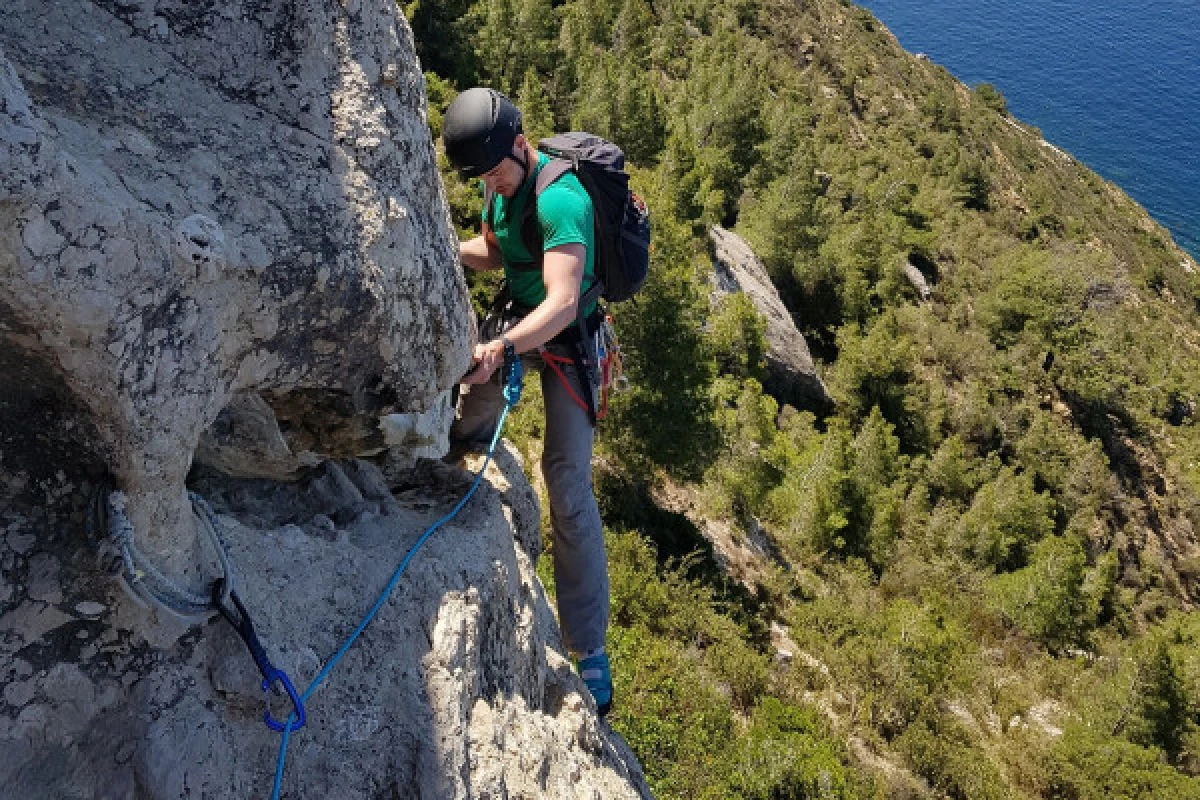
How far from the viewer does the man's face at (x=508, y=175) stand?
4.38 metres

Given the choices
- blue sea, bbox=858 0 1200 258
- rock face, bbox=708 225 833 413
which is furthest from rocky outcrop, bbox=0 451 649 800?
blue sea, bbox=858 0 1200 258

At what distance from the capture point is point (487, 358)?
4.30m

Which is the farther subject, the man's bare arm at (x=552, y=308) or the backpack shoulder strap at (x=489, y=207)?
the backpack shoulder strap at (x=489, y=207)

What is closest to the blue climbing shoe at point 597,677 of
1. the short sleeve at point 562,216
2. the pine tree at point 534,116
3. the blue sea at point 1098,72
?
the short sleeve at point 562,216

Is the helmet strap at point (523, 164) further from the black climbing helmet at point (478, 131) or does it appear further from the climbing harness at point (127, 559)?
the climbing harness at point (127, 559)

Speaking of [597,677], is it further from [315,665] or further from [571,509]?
[315,665]

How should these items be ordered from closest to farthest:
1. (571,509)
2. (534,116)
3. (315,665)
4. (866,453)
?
1. (315,665)
2. (571,509)
3. (534,116)
4. (866,453)

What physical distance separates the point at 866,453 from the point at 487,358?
2217 cm

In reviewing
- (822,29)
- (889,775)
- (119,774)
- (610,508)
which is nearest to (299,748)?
(119,774)

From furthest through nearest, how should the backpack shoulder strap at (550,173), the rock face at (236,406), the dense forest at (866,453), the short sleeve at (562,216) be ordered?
the dense forest at (866,453) < the backpack shoulder strap at (550,173) < the short sleeve at (562,216) < the rock face at (236,406)

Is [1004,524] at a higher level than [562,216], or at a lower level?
lower

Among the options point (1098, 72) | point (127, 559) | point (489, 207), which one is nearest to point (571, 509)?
point (489, 207)

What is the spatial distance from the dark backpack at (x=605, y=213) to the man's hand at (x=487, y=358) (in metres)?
0.69

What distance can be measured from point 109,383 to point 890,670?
14.1 meters
